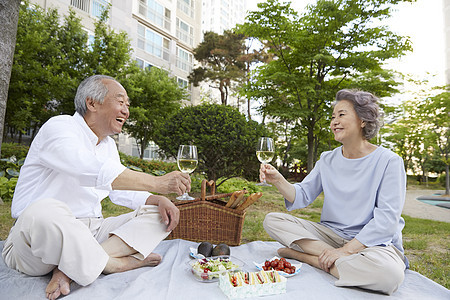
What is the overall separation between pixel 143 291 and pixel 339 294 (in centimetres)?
133

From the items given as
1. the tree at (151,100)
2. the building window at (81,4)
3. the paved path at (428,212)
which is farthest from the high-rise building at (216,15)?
the paved path at (428,212)

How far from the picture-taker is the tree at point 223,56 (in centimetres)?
2138

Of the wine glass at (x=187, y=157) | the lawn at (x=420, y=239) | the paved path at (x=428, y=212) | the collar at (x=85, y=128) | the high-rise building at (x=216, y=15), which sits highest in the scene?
the high-rise building at (x=216, y=15)

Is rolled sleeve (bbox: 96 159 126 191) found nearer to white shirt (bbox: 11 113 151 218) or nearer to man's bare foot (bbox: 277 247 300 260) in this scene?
white shirt (bbox: 11 113 151 218)

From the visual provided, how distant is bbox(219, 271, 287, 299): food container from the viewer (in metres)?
1.98

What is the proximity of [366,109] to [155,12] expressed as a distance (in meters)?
24.3

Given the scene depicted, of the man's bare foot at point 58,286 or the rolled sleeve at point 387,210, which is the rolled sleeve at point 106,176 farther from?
the rolled sleeve at point 387,210

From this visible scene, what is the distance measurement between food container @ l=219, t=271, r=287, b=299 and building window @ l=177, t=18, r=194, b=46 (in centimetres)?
2766

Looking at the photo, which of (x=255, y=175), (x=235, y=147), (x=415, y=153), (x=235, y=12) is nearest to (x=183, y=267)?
(x=235, y=147)

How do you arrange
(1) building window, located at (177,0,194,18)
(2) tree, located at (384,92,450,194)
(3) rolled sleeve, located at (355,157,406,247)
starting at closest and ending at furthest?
(3) rolled sleeve, located at (355,157,406,247)
(2) tree, located at (384,92,450,194)
(1) building window, located at (177,0,194,18)

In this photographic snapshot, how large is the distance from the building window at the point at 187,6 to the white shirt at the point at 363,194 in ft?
92.3

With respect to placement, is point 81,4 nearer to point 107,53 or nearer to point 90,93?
point 107,53

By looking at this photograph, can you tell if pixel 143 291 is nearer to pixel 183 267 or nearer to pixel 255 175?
pixel 183 267

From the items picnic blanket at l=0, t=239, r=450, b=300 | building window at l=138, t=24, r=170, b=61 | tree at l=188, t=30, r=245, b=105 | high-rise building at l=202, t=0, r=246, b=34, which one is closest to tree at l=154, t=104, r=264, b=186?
picnic blanket at l=0, t=239, r=450, b=300
